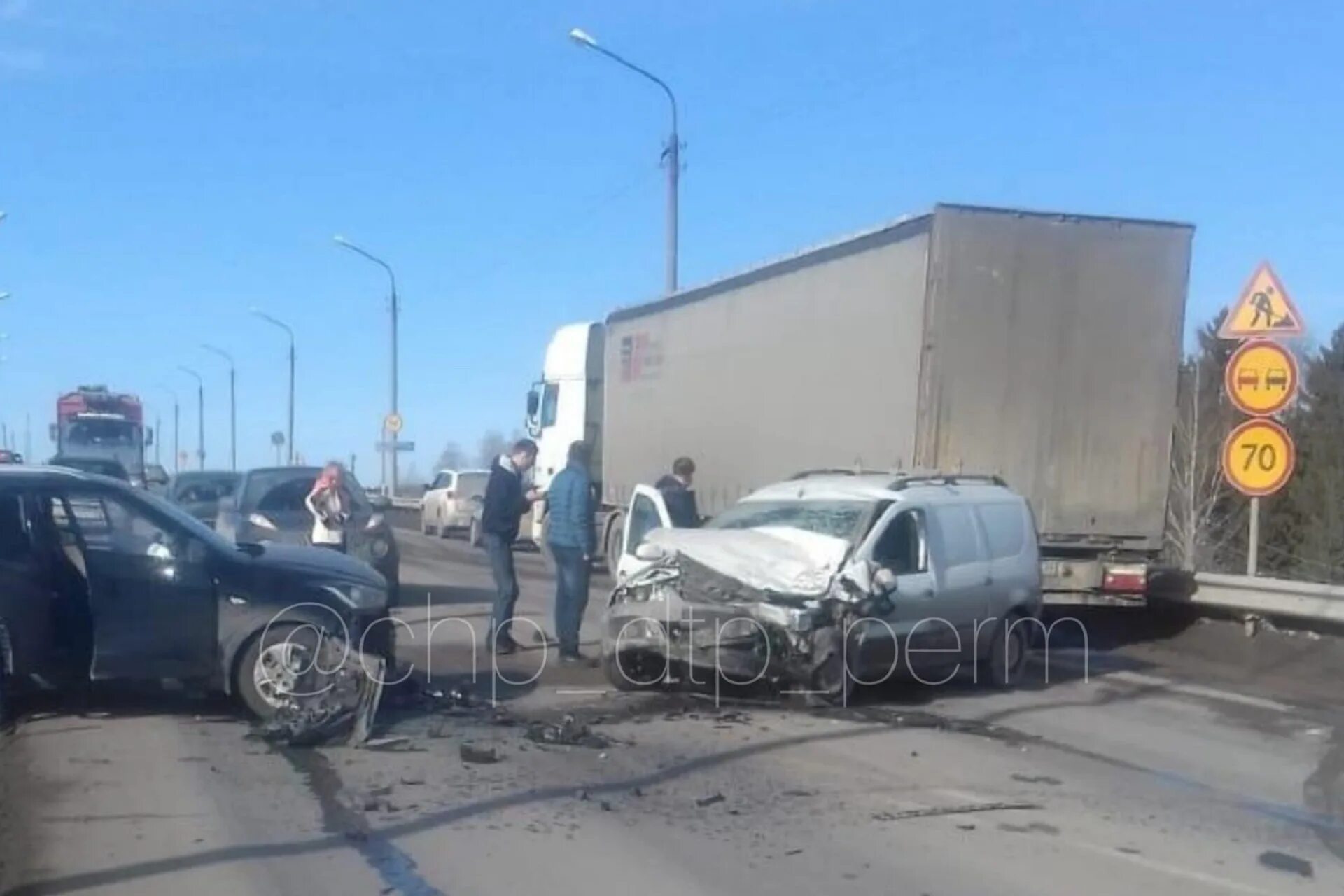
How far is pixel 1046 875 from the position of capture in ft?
22.1

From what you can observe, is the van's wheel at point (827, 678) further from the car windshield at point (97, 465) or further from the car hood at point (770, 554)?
the car windshield at point (97, 465)

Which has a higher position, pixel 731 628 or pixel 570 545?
pixel 570 545

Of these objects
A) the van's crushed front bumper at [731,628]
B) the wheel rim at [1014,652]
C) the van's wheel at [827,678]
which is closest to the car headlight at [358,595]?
the van's crushed front bumper at [731,628]

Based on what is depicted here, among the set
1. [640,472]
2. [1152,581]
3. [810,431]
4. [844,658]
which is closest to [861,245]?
[810,431]

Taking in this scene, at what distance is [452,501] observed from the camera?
123ft

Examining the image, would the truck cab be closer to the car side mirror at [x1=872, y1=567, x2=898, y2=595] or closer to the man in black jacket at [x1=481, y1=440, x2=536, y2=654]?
the man in black jacket at [x1=481, y1=440, x2=536, y2=654]

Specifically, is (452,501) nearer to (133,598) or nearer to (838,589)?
(838,589)

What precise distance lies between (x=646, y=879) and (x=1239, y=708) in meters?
6.96

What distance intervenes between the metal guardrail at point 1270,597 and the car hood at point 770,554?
4894mm

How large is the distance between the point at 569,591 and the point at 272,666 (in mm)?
4126

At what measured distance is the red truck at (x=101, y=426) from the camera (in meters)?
41.3

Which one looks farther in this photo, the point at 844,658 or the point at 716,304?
the point at 716,304

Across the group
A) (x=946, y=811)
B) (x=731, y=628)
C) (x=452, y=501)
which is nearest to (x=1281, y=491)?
(x=452, y=501)

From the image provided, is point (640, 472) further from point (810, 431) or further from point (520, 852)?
point (520, 852)
